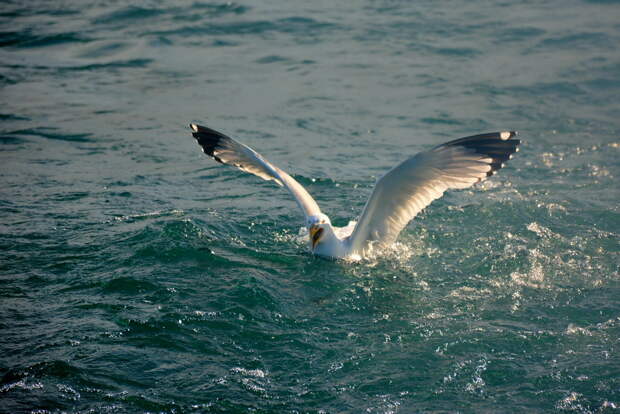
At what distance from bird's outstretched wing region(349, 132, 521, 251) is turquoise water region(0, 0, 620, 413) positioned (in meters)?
0.76

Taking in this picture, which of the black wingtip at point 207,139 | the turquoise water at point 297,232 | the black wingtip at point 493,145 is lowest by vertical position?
the turquoise water at point 297,232

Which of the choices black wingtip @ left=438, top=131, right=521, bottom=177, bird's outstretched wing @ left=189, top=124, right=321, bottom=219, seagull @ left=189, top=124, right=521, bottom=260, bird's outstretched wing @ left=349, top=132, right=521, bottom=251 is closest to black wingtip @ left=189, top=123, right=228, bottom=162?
bird's outstretched wing @ left=189, top=124, right=321, bottom=219

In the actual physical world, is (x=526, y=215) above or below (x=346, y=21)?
below

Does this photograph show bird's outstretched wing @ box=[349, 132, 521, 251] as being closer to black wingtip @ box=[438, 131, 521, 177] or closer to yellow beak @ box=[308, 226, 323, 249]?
black wingtip @ box=[438, 131, 521, 177]

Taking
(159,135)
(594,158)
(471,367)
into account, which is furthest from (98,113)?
(471,367)

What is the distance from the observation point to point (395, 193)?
730cm

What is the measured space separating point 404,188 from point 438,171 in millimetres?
367

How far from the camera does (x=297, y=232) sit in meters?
8.62

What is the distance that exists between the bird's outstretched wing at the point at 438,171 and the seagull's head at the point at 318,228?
357 mm

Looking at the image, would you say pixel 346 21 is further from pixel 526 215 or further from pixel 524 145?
pixel 526 215

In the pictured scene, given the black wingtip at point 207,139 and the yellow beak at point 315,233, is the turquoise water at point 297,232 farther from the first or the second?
the black wingtip at point 207,139

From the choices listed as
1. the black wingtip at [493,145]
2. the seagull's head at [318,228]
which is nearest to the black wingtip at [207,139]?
the seagull's head at [318,228]

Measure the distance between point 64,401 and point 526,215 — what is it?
5635 millimetres

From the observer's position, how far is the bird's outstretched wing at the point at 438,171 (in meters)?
7.02
